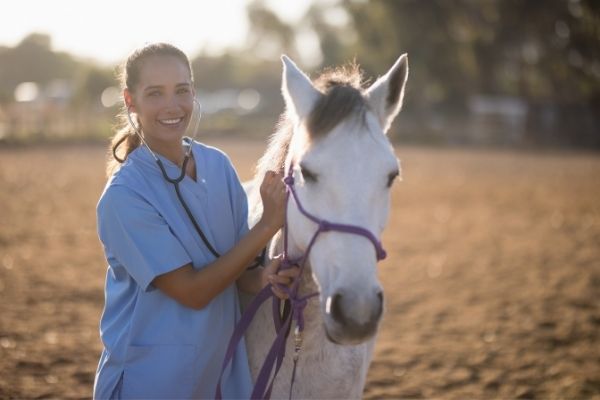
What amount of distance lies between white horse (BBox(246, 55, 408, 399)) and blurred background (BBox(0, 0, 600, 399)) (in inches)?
26.2

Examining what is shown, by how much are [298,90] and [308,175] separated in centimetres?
37

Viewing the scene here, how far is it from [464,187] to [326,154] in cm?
1418

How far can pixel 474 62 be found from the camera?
35188 mm

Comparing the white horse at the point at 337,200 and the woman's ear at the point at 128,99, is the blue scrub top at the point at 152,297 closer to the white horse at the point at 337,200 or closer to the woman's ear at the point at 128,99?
the woman's ear at the point at 128,99

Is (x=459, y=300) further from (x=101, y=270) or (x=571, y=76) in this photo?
(x=571, y=76)

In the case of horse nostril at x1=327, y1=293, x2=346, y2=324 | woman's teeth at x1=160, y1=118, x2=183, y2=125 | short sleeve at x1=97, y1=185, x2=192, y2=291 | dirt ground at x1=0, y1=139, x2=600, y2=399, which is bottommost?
dirt ground at x1=0, y1=139, x2=600, y2=399

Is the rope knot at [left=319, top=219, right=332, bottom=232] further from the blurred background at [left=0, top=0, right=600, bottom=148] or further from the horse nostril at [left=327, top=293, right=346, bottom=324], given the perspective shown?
the blurred background at [left=0, top=0, right=600, bottom=148]

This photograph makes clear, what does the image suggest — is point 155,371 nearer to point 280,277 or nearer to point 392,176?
point 280,277

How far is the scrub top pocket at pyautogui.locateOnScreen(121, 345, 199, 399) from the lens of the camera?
216 centimetres

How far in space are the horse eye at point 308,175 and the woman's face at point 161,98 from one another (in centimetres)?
67

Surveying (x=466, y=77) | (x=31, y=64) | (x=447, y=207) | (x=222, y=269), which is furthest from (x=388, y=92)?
(x=31, y=64)

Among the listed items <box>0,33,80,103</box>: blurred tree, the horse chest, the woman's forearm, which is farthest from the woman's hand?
<box>0,33,80,103</box>: blurred tree

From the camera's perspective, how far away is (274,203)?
7.20ft

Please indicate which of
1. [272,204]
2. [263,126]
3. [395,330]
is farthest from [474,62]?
[272,204]
